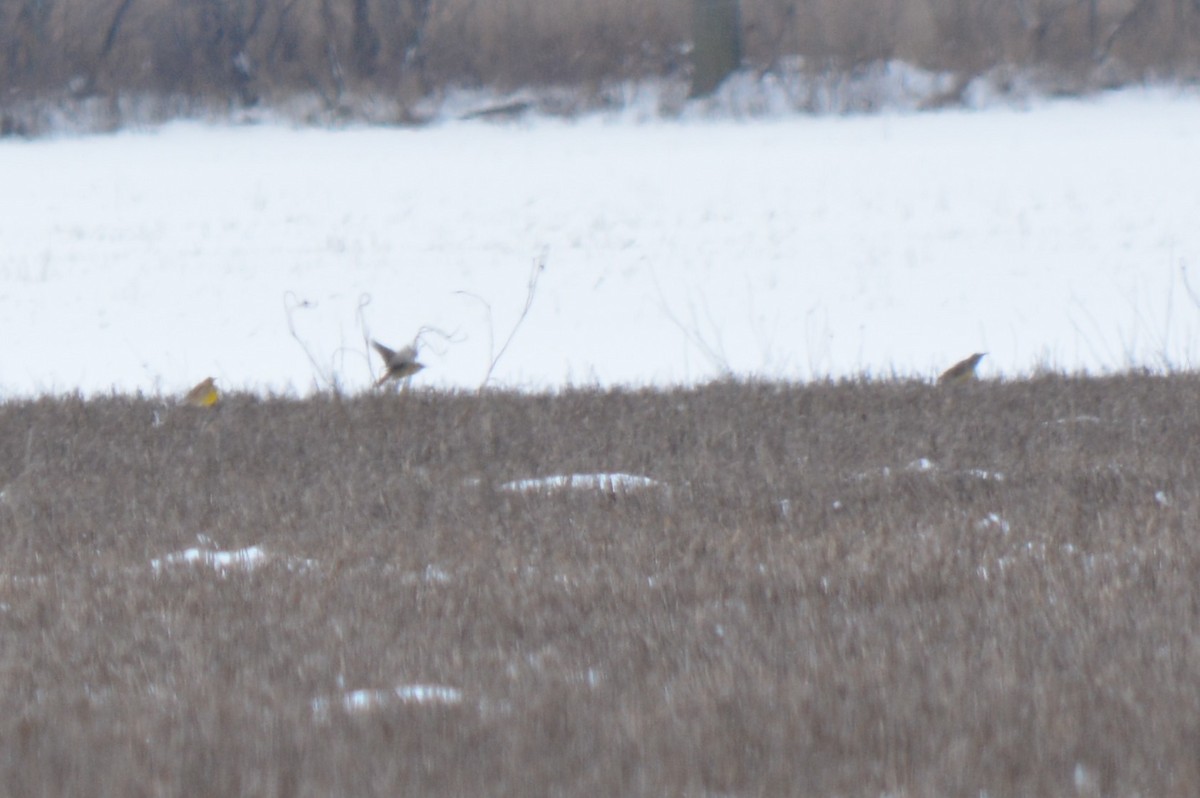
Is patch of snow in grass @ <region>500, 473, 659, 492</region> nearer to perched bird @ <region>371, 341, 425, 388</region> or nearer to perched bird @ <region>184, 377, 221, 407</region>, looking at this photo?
perched bird @ <region>371, 341, 425, 388</region>

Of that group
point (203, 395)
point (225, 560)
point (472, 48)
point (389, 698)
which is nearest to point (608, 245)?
point (472, 48)

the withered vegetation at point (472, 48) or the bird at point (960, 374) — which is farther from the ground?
the withered vegetation at point (472, 48)

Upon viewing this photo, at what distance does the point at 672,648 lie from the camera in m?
3.56

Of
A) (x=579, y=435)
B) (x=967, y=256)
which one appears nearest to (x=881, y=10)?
(x=967, y=256)

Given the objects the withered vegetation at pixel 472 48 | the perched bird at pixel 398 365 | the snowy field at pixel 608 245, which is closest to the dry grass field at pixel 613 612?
the perched bird at pixel 398 365

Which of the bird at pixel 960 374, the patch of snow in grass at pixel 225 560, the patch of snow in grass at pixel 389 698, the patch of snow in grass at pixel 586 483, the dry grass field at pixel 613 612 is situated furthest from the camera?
the bird at pixel 960 374

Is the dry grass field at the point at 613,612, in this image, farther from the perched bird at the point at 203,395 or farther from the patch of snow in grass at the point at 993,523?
the perched bird at the point at 203,395

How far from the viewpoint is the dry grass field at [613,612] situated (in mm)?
2771

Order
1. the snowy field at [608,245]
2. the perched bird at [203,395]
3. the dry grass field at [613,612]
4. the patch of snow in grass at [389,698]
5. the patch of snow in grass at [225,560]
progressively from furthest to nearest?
the snowy field at [608,245] < the perched bird at [203,395] < the patch of snow in grass at [225,560] < the patch of snow in grass at [389,698] < the dry grass field at [613,612]

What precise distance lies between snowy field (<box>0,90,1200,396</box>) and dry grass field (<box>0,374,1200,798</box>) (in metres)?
4.30

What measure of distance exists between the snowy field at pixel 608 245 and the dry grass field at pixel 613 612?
4303mm

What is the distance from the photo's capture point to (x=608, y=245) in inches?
723

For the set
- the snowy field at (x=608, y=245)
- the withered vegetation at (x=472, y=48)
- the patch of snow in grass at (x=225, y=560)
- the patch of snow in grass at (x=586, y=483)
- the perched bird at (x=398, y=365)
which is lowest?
the patch of snow in grass at (x=225, y=560)

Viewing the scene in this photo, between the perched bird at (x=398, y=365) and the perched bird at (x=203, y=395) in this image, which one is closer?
the perched bird at (x=203, y=395)
